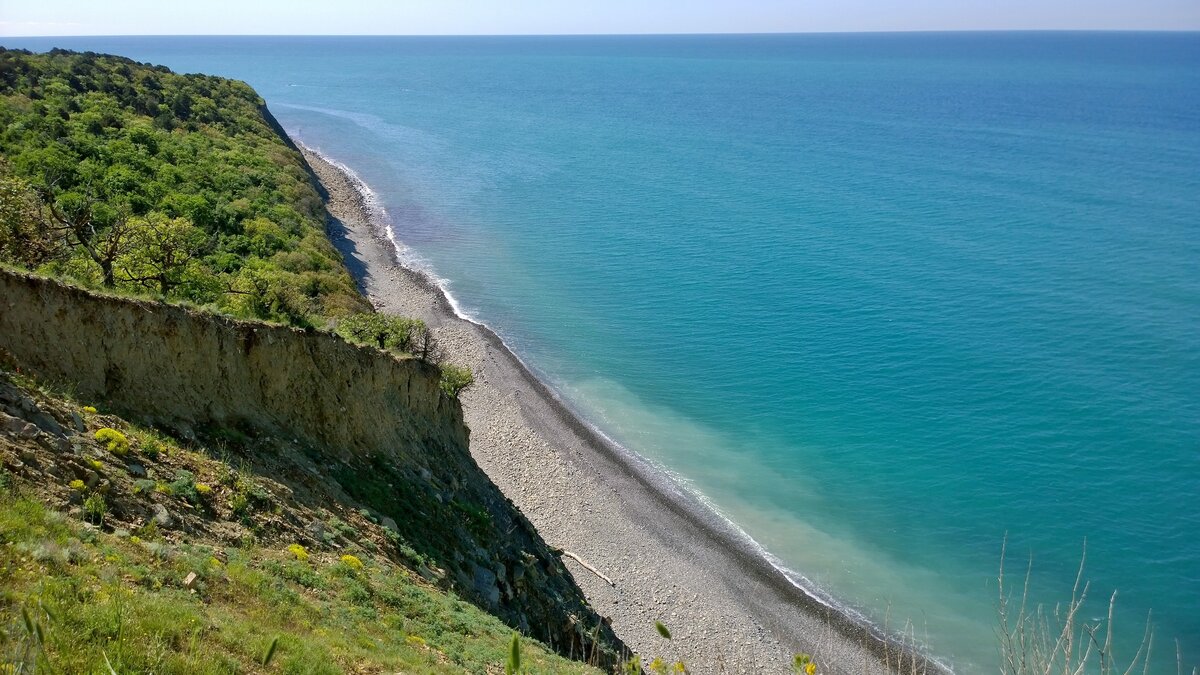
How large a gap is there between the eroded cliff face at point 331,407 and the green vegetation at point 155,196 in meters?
1.94

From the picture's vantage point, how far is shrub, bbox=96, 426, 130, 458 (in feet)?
47.4

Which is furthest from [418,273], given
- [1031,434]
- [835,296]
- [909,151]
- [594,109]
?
[594,109]

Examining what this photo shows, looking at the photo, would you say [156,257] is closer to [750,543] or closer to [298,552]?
[298,552]

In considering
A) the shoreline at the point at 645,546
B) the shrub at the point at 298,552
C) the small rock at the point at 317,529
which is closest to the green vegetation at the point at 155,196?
the small rock at the point at 317,529

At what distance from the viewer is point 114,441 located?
573 inches

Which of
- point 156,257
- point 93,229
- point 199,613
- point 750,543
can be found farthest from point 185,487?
point 750,543

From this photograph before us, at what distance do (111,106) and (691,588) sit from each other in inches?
2272

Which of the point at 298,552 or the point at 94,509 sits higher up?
the point at 94,509

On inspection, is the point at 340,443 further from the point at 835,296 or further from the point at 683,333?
the point at 835,296

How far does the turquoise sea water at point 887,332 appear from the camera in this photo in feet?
131

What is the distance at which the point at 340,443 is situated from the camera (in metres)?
21.2

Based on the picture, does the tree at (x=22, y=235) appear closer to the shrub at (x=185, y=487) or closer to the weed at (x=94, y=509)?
the shrub at (x=185, y=487)

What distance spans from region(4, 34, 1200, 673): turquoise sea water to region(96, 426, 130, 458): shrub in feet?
89.6

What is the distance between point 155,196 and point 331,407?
109ft
